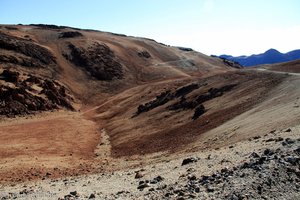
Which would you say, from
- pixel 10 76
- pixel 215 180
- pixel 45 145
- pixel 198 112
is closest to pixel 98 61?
pixel 10 76

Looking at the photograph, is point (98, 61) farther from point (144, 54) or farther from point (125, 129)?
point (125, 129)

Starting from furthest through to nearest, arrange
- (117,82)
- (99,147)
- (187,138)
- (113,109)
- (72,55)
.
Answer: (72,55) < (117,82) < (113,109) < (99,147) < (187,138)

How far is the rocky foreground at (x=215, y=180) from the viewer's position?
572 inches

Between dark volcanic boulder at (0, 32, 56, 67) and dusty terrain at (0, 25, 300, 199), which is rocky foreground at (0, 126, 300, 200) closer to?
dusty terrain at (0, 25, 300, 199)

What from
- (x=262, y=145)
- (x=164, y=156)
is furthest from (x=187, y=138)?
(x=262, y=145)

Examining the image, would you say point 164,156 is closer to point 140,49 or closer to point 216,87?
point 216,87

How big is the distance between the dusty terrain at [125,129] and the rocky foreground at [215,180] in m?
0.09

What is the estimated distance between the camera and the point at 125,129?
46.9 metres

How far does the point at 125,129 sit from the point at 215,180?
31.6m

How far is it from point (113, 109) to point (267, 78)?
2908 centimetres

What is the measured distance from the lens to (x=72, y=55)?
341ft

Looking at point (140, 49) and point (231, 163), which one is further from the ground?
point (140, 49)

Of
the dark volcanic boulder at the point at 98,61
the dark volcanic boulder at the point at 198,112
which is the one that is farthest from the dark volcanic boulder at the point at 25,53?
the dark volcanic boulder at the point at 198,112

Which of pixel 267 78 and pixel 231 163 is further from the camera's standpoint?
pixel 267 78
